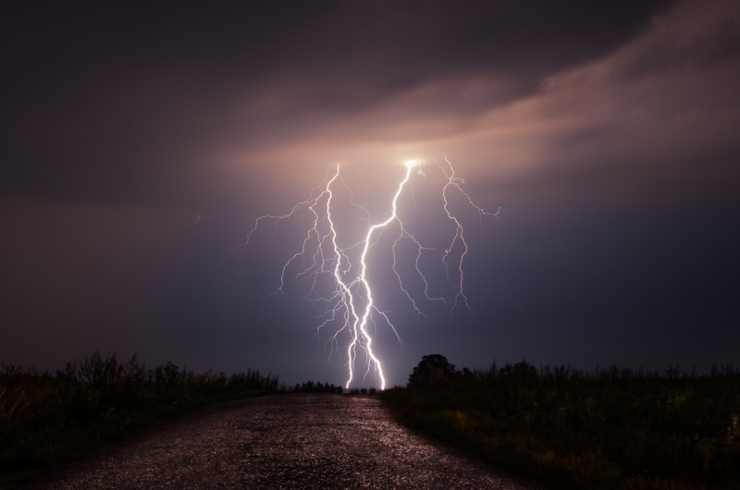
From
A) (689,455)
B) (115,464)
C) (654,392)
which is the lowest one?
(115,464)

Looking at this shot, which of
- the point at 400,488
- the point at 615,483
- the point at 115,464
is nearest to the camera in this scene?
the point at 400,488

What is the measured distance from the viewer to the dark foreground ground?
670cm

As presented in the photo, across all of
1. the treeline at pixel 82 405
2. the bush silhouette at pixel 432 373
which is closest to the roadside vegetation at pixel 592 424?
the bush silhouette at pixel 432 373

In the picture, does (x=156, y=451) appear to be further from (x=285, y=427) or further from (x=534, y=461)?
(x=534, y=461)

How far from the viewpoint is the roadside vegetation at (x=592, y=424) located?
7.68 m

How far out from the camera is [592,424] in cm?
1034

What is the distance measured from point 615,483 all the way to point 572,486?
42 centimetres

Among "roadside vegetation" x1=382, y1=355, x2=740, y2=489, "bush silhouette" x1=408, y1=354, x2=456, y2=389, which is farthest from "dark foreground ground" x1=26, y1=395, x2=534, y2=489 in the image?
"bush silhouette" x1=408, y1=354, x2=456, y2=389

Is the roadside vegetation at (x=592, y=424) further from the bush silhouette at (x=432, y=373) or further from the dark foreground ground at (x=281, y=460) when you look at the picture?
the bush silhouette at (x=432, y=373)

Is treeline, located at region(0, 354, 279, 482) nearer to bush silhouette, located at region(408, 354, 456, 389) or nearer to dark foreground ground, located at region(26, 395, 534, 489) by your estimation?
dark foreground ground, located at region(26, 395, 534, 489)

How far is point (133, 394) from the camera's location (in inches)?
511

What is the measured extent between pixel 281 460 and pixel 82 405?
551 cm

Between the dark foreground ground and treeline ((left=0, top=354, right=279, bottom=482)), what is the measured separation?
738 millimetres

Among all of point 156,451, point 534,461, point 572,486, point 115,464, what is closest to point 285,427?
point 156,451
